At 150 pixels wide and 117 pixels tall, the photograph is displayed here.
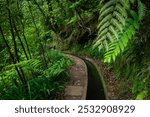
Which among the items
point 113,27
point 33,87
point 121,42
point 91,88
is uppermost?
point 113,27

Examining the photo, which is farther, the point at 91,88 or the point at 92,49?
the point at 91,88

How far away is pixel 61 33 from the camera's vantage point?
872 inches

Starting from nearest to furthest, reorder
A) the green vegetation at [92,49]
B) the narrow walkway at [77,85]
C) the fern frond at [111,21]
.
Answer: the fern frond at [111,21] → the green vegetation at [92,49] → the narrow walkway at [77,85]

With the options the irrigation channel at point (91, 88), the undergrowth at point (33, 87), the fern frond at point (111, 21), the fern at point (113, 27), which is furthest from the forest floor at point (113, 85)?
the fern frond at point (111, 21)

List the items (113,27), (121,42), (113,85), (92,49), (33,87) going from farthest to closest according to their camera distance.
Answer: (113,85) → (33,87) → (92,49) → (121,42) → (113,27)

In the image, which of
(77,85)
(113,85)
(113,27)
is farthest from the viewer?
(77,85)

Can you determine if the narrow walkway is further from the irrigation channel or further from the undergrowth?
the undergrowth

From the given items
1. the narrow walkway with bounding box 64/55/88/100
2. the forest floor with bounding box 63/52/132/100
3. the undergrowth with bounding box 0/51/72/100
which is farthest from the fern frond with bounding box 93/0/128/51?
the narrow walkway with bounding box 64/55/88/100

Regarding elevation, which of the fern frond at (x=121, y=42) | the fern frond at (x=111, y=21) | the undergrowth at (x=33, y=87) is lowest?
the undergrowth at (x=33, y=87)

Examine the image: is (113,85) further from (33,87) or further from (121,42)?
(121,42)

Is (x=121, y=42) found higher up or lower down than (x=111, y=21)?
lower down

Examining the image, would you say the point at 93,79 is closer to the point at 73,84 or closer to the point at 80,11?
the point at 73,84

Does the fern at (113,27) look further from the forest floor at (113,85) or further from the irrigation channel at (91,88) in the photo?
the irrigation channel at (91,88)

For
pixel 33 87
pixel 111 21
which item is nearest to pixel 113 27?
pixel 111 21
